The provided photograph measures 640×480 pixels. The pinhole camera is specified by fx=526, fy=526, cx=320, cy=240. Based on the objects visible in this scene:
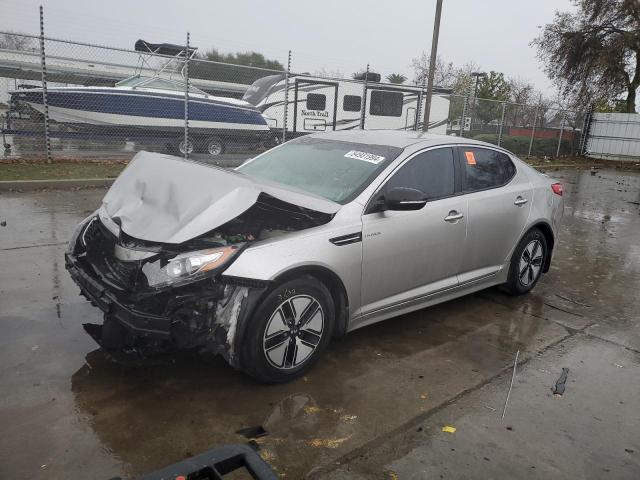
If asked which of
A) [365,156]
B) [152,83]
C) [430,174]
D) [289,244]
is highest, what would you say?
[152,83]

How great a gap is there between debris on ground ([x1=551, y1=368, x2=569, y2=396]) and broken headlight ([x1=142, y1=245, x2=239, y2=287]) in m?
→ 2.32

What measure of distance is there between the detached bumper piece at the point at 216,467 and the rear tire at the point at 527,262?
3.93 metres

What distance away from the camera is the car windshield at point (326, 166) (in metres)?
3.92

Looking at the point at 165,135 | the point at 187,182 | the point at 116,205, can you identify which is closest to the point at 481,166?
the point at 187,182

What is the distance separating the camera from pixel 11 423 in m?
2.85

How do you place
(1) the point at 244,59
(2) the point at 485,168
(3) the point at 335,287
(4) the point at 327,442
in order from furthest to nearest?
(1) the point at 244,59 → (2) the point at 485,168 → (3) the point at 335,287 → (4) the point at 327,442

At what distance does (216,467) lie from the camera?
1.68m

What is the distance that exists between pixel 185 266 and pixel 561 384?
8.68 feet

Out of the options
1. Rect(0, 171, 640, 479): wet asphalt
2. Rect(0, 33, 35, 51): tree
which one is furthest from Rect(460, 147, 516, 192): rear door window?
Rect(0, 33, 35, 51): tree

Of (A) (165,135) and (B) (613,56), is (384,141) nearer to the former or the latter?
(A) (165,135)

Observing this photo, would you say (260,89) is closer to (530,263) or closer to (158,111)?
(158,111)

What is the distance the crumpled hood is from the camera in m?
3.14

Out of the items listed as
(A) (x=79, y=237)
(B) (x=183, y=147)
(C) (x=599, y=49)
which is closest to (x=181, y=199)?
(A) (x=79, y=237)

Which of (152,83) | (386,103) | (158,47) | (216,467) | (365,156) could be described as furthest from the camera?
(386,103)
